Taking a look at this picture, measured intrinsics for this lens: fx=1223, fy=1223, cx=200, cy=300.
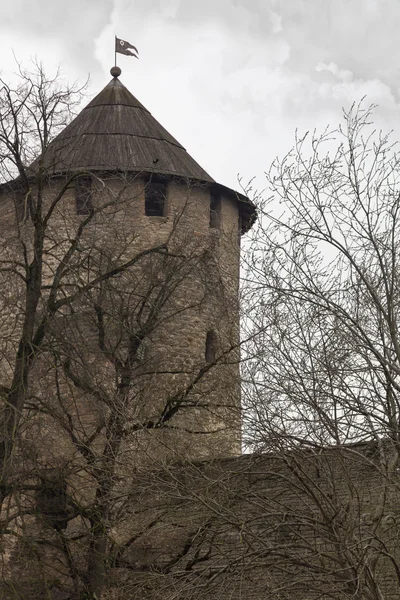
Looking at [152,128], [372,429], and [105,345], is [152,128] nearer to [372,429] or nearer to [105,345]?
[105,345]

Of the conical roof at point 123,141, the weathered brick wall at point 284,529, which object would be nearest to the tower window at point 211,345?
the conical roof at point 123,141

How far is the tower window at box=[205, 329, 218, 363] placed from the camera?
61.1ft

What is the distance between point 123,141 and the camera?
64.8ft

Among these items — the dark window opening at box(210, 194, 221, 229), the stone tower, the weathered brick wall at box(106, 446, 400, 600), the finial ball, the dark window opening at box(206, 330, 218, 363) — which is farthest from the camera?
the finial ball

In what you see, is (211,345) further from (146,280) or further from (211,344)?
(146,280)

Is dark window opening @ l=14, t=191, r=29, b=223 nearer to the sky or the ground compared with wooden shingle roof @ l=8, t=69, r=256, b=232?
nearer to the ground

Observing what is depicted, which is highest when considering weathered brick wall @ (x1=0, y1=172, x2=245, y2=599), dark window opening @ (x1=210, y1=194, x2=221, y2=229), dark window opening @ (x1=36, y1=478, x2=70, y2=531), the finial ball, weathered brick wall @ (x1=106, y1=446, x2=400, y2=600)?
the finial ball

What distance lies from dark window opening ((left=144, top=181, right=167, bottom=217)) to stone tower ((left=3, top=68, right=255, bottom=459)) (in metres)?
0.02

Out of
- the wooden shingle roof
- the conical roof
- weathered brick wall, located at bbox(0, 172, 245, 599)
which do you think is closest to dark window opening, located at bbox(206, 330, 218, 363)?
weathered brick wall, located at bbox(0, 172, 245, 599)

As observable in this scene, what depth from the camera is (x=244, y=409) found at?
11109 mm

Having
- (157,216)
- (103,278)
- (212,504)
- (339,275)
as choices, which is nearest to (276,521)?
(212,504)

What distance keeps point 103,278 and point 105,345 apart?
2611 mm

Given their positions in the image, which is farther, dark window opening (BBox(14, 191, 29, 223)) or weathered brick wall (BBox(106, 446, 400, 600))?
dark window opening (BBox(14, 191, 29, 223))

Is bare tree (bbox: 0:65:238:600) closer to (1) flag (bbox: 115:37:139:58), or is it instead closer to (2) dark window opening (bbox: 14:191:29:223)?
(2) dark window opening (bbox: 14:191:29:223)
